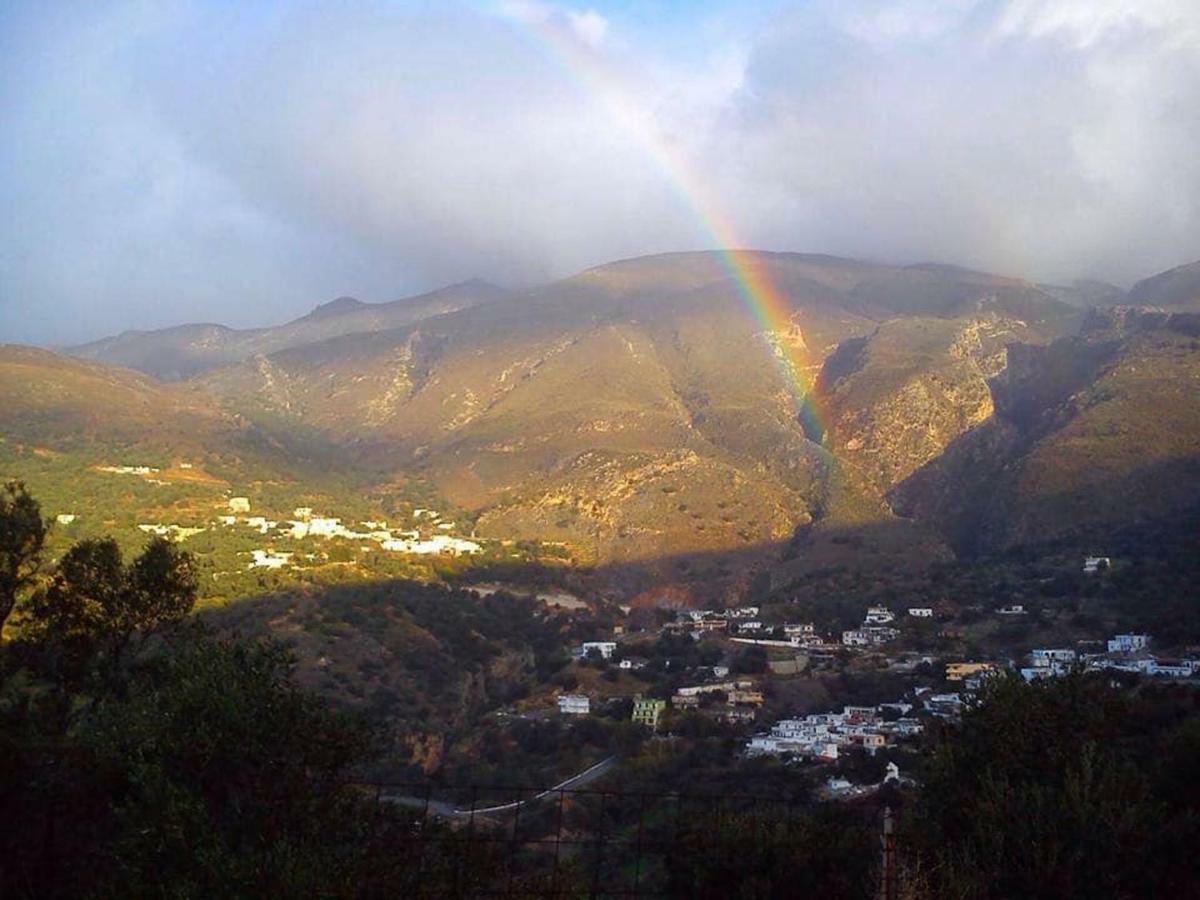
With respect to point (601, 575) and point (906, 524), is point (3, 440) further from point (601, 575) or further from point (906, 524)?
point (906, 524)

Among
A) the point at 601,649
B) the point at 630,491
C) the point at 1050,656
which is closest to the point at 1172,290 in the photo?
the point at 630,491

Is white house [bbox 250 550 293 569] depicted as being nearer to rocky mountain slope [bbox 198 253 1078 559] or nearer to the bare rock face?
rocky mountain slope [bbox 198 253 1078 559]

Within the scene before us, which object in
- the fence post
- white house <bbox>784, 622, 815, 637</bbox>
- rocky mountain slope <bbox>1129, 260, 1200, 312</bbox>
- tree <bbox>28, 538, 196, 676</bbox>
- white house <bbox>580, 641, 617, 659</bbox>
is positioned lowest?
white house <bbox>580, 641, 617, 659</bbox>

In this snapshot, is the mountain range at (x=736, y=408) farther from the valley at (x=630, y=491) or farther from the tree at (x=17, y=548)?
the tree at (x=17, y=548)

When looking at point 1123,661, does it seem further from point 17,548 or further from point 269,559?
point 269,559

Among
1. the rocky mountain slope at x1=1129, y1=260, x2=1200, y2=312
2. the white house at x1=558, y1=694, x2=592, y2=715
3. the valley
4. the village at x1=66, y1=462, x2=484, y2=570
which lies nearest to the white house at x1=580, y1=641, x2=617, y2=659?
the valley

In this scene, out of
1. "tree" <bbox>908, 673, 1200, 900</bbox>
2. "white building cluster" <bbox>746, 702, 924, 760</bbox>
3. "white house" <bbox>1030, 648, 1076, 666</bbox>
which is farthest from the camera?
"white house" <bbox>1030, 648, 1076, 666</bbox>
